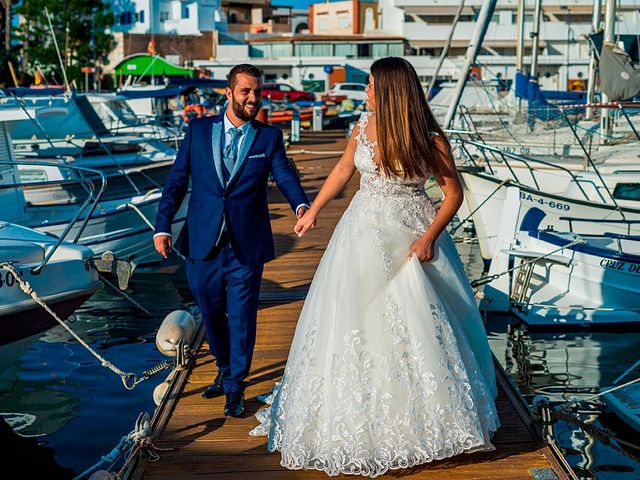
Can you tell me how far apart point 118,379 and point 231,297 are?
16.4 ft

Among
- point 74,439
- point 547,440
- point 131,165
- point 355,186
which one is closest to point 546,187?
point 355,186

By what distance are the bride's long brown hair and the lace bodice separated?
11cm

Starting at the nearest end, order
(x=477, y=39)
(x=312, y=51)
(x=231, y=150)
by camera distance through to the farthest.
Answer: (x=231, y=150) → (x=477, y=39) → (x=312, y=51)

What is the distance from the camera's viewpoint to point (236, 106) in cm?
530

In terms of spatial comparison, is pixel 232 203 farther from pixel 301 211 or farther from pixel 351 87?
pixel 351 87

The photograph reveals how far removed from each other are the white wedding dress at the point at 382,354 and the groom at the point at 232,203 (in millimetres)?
552

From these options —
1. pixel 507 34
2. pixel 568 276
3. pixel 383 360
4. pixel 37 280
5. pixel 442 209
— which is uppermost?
pixel 507 34

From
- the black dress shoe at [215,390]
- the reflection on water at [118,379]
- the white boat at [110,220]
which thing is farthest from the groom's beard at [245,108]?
the white boat at [110,220]

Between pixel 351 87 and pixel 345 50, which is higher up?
pixel 345 50

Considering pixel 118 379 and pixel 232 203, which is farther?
pixel 118 379

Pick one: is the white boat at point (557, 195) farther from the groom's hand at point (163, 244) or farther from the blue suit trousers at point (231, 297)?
the groom's hand at point (163, 244)

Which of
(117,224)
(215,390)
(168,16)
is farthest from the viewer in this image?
(168,16)

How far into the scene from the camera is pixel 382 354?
4617 millimetres

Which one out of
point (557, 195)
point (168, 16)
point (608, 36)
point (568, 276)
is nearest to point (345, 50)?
point (168, 16)
